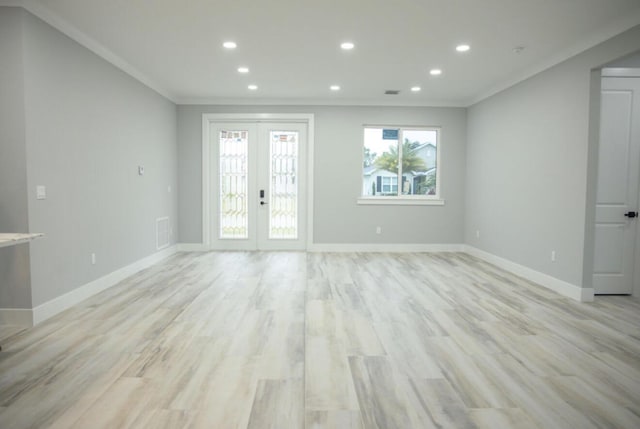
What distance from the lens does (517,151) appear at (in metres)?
5.48

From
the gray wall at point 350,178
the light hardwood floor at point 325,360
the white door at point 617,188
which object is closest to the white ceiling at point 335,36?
the white door at point 617,188

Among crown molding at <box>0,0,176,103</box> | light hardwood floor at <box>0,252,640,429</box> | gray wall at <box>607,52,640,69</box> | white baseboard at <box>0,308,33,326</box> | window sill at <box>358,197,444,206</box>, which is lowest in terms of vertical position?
light hardwood floor at <box>0,252,640,429</box>

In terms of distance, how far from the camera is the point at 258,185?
7.17m

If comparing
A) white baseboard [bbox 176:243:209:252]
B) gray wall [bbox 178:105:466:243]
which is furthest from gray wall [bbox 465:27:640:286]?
white baseboard [bbox 176:243:209:252]

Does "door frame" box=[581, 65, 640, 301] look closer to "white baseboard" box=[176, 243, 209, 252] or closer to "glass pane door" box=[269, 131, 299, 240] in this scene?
"glass pane door" box=[269, 131, 299, 240]

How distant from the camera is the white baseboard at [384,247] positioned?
7211 mm

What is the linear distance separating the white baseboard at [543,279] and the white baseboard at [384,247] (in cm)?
78

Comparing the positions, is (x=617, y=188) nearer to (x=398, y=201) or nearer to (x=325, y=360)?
(x=398, y=201)

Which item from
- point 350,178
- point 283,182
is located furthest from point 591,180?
point 283,182

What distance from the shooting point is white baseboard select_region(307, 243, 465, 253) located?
7.21 metres

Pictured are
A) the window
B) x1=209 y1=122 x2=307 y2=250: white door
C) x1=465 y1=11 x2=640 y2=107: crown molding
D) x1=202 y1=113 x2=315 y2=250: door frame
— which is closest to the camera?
x1=465 y1=11 x2=640 y2=107: crown molding

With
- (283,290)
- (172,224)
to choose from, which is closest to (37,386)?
(283,290)

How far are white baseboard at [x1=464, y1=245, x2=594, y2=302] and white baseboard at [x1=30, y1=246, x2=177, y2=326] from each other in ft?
17.3

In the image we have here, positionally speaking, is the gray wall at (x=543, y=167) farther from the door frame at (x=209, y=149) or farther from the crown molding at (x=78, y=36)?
the crown molding at (x=78, y=36)
